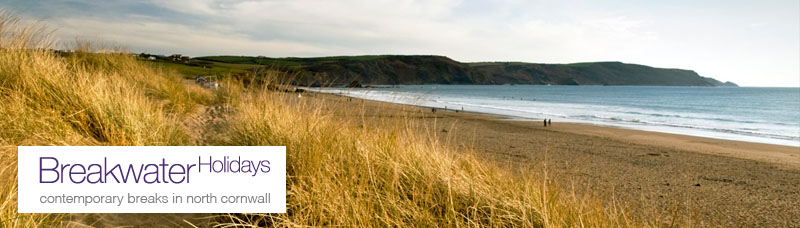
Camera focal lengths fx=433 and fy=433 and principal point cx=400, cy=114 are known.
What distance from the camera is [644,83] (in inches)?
7436

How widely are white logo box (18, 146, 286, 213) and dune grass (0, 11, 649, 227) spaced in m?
0.10

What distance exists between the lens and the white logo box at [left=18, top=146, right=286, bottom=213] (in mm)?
2426

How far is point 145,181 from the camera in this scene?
2.51 metres

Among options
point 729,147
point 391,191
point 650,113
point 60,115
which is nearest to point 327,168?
point 391,191

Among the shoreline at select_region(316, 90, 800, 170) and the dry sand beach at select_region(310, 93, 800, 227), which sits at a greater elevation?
the dry sand beach at select_region(310, 93, 800, 227)

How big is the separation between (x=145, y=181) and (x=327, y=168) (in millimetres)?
1120

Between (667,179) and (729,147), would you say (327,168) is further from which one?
(729,147)

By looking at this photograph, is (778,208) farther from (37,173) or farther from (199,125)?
(199,125)

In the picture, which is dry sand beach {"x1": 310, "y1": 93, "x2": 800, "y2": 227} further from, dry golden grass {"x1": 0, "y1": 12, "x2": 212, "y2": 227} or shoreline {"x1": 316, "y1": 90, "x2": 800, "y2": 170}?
dry golden grass {"x1": 0, "y1": 12, "x2": 212, "y2": 227}

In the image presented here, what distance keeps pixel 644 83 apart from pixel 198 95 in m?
211

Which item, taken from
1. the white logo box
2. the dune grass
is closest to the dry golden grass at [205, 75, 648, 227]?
the dune grass

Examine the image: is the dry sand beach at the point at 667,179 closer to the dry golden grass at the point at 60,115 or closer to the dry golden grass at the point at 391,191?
the dry golden grass at the point at 391,191

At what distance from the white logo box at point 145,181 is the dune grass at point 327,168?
0.33 ft

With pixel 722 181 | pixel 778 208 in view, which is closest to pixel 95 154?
pixel 778 208
